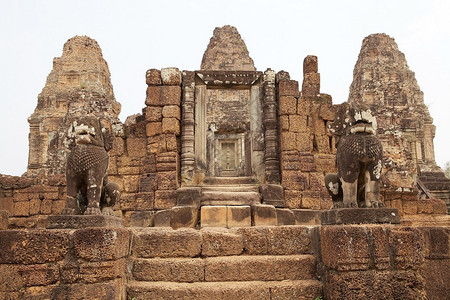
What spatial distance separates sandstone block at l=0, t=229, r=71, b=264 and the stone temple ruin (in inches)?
0.4

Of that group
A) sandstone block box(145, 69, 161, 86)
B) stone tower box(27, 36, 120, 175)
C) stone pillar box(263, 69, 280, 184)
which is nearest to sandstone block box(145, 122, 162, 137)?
sandstone block box(145, 69, 161, 86)

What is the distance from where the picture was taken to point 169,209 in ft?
29.8

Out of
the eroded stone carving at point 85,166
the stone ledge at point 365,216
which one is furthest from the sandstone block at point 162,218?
the stone ledge at point 365,216

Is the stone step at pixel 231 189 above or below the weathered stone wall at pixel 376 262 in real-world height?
above

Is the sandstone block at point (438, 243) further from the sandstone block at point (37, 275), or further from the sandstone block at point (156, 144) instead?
the sandstone block at point (156, 144)

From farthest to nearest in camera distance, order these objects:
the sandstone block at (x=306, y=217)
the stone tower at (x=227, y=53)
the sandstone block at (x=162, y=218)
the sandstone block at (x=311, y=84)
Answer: the stone tower at (x=227, y=53)
the sandstone block at (x=311, y=84)
the sandstone block at (x=306, y=217)
the sandstone block at (x=162, y=218)

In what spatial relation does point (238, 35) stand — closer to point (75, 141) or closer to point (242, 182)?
point (242, 182)

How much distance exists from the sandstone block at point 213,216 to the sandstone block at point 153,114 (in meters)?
2.85

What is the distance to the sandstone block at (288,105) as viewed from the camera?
32.4 feet

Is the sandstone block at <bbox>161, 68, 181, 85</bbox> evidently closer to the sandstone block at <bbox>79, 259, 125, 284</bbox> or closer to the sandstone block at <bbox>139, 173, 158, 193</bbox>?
the sandstone block at <bbox>139, 173, 158, 193</bbox>

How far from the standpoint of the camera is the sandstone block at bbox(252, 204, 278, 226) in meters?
8.18

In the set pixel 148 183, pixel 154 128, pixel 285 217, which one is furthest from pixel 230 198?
pixel 154 128

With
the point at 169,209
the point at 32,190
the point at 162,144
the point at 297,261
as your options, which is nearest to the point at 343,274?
the point at 297,261

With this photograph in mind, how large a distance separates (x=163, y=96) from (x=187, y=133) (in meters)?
1.09
